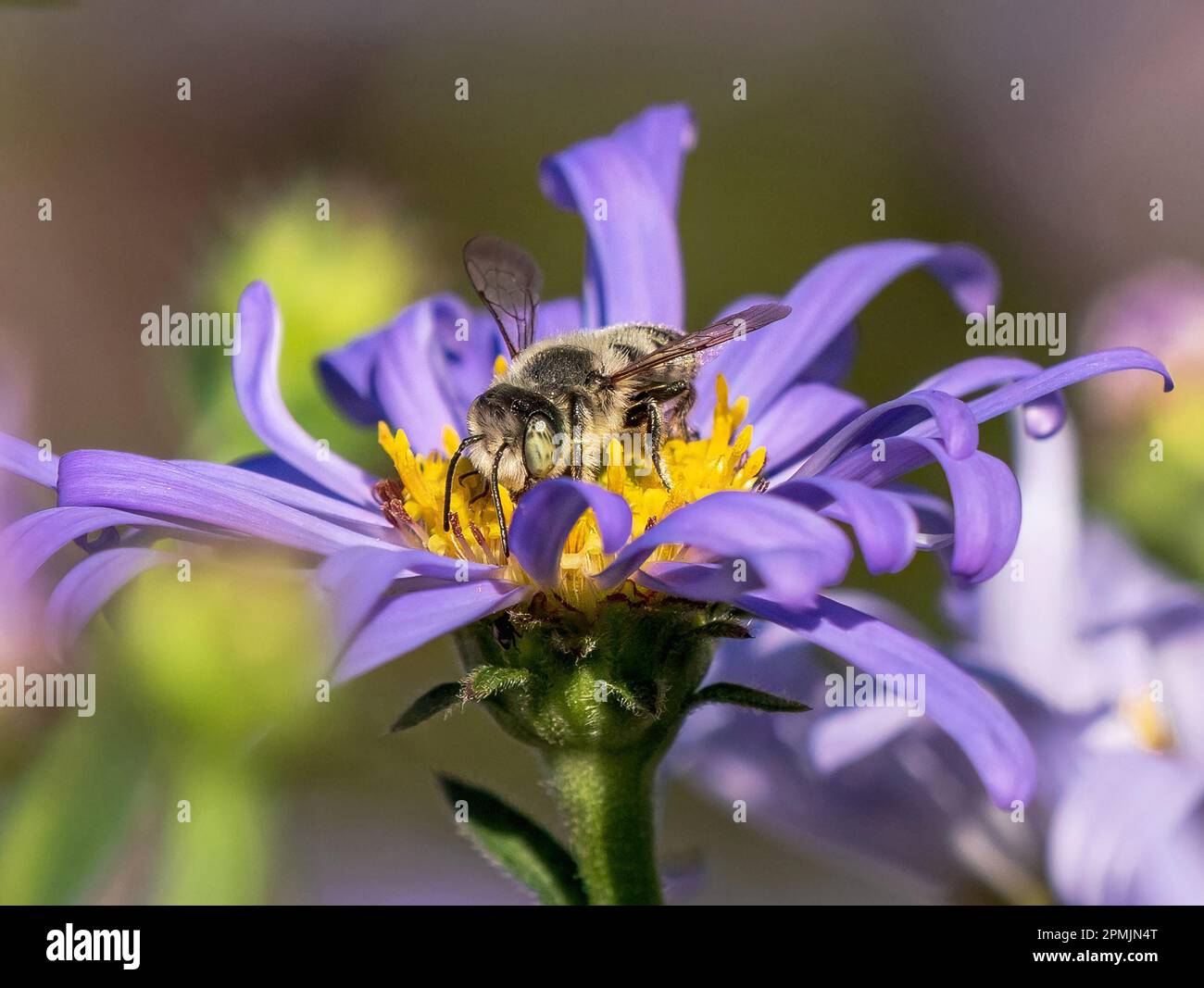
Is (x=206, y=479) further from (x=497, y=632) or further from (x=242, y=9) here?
(x=242, y=9)

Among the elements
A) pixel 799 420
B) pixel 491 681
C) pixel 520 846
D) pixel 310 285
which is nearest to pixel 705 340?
pixel 799 420

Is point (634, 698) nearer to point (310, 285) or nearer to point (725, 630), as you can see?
point (725, 630)

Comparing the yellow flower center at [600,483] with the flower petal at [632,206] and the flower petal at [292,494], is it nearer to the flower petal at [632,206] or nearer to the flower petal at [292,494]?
the flower petal at [292,494]

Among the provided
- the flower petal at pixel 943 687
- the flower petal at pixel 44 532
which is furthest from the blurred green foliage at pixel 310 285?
the flower petal at pixel 943 687

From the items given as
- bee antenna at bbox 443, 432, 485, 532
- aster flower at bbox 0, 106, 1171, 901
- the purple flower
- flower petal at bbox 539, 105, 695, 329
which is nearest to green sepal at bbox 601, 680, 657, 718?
aster flower at bbox 0, 106, 1171, 901

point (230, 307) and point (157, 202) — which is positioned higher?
point (157, 202)

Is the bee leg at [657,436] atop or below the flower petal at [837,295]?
below
